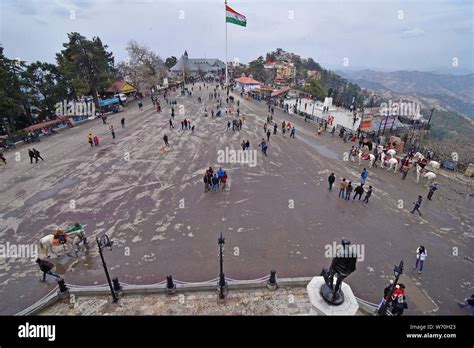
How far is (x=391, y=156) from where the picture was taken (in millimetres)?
19875

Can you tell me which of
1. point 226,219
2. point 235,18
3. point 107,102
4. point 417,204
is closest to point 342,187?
point 417,204

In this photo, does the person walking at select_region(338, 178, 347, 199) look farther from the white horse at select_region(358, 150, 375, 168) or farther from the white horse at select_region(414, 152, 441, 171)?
the white horse at select_region(414, 152, 441, 171)

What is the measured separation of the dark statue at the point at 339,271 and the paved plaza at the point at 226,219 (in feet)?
13.3

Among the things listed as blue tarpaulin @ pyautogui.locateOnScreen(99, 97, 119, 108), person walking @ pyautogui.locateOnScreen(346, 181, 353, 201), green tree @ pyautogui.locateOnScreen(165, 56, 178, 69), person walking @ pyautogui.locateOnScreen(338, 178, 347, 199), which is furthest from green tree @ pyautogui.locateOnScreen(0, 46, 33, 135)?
green tree @ pyautogui.locateOnScreen(165, 56, 178, 69)

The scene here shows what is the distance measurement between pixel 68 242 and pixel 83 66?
37025 mm

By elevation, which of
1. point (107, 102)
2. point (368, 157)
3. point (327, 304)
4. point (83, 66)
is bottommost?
point (327, 304)

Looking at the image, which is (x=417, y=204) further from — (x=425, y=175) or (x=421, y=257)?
(x=425, y=175)

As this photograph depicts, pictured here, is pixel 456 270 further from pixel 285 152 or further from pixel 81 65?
pixel 81 65

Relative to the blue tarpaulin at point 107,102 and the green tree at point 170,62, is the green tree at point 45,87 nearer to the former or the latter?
the blue tarpaulin at point 107,102

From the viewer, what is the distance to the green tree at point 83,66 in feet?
119

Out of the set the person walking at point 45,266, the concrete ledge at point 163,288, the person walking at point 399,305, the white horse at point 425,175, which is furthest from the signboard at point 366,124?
the person walking at point 45,266

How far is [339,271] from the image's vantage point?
16.8 ft
